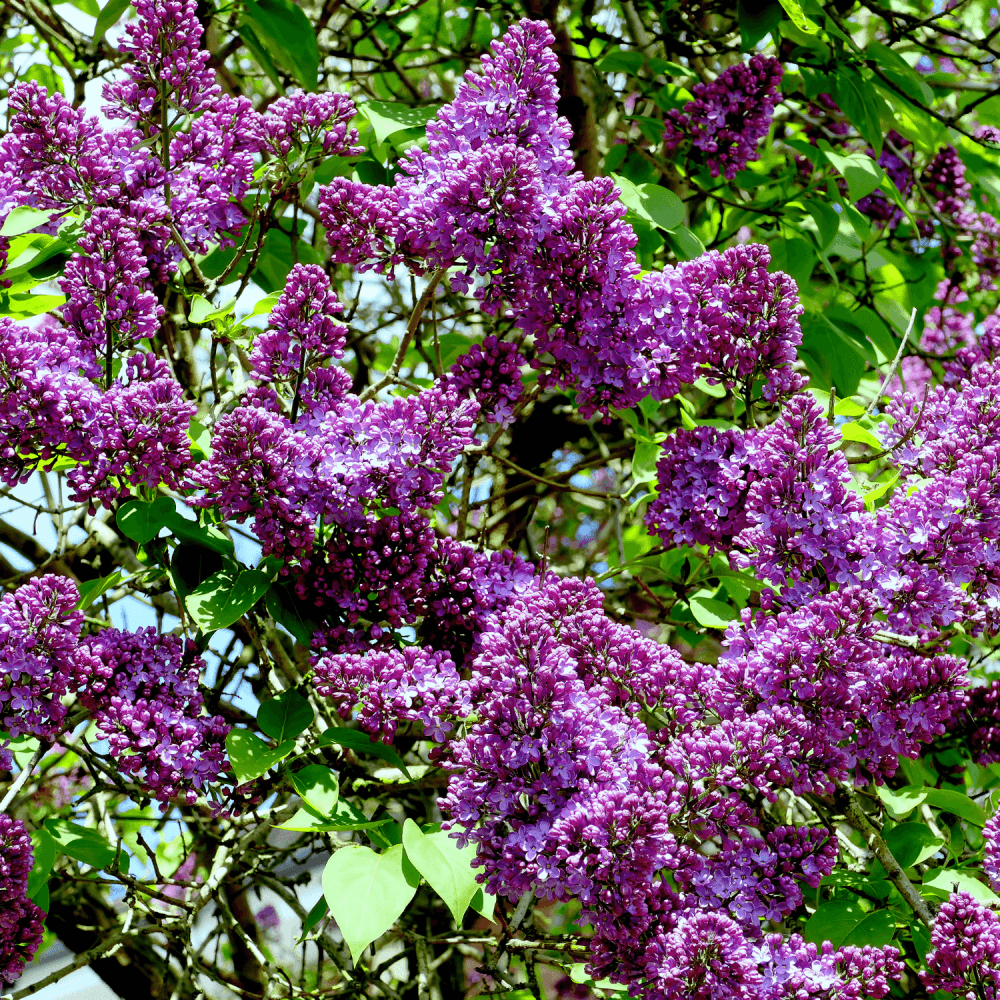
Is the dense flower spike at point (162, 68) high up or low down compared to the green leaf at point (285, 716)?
up

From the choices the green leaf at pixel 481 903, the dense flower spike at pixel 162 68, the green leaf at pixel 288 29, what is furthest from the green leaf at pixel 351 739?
the green leaf at pixel 288 29

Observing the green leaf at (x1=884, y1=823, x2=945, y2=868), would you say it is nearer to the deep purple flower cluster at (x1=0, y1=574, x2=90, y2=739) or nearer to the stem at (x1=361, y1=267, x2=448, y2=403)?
the stem at (x1=361, y1=267, x2=448, y2=403)

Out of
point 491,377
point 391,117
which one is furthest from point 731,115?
point 491,377

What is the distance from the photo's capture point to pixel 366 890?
1.48 metres

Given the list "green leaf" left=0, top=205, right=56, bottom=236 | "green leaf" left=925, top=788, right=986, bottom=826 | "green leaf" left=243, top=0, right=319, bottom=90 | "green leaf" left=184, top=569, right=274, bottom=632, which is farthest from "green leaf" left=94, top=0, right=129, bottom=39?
"green leaf" left=925, top=788, right=986, bottom=826

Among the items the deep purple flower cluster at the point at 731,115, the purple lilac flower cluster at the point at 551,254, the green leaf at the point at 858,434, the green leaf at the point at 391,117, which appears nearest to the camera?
the purple lilac flower cluster at the point at 551,254

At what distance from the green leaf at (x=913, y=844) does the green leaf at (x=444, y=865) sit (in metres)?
0.65

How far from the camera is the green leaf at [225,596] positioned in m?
1.60

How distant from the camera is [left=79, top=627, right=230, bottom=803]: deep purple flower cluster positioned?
5.09 feet

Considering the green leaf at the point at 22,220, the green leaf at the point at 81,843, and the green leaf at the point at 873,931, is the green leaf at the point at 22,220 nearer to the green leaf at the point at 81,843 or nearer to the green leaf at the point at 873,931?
the green leaf at the point at 81,843

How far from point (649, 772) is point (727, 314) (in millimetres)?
746

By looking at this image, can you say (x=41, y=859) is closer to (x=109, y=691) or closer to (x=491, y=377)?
(x=109, y=691)

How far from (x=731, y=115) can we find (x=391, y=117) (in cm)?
69

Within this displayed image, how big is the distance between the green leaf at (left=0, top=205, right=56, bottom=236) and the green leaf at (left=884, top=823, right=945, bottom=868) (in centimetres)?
159
